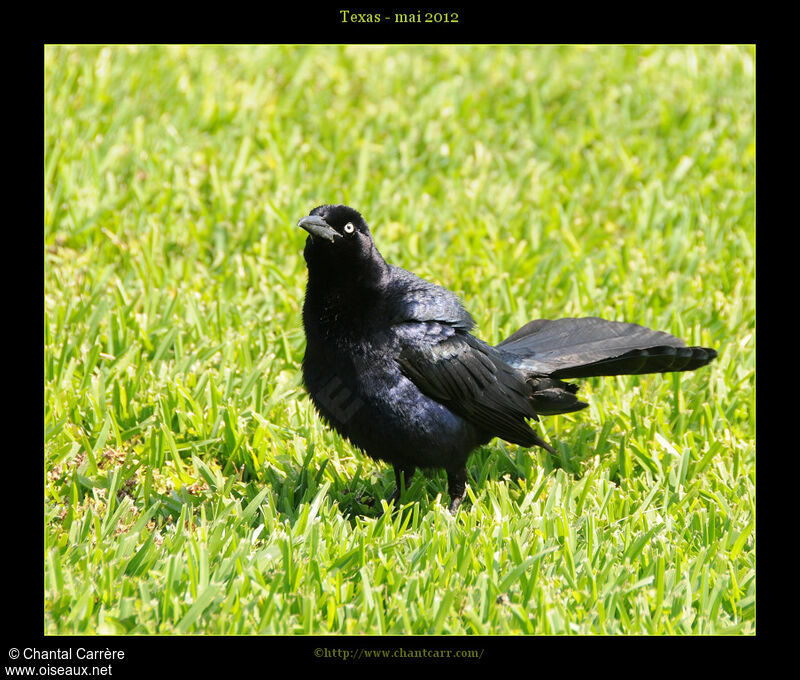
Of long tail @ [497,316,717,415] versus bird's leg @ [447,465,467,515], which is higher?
long tail @ [497,316,717,415]

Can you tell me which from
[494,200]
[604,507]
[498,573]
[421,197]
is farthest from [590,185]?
[498,573]

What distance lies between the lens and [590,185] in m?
8.25

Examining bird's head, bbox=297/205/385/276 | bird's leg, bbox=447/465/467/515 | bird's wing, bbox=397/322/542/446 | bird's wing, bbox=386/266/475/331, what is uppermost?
bird's head, bbox=297/205/385/276

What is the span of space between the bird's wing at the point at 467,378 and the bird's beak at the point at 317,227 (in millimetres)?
566

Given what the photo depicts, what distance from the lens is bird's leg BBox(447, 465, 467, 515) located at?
16.1 feet

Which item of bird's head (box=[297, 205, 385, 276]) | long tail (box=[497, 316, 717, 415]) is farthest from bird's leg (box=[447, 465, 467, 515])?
bird's head (box=[297, 205, 385, 276])

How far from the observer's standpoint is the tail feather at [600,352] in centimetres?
514

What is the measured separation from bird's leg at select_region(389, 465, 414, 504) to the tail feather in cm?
79

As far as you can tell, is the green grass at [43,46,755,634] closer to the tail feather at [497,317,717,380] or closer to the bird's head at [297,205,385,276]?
the tail feather at [497,317,717,380]

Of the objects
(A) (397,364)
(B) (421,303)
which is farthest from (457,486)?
(B) (421,303)

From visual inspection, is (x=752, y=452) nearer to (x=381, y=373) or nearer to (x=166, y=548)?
(x=381, y=373)

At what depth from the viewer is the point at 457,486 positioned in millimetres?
4930

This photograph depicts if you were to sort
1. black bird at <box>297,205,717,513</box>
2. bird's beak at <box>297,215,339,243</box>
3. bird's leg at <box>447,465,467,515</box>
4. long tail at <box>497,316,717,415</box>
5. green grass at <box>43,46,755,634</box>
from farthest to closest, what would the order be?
long tail at <box>497,316,717,415</box>, bird's leg at <box>447,465,467,515</box>, black bird at <box>297,205,717,513</box>, bird's beak at <box>297,215,339,243</box>, green grass at <box>43,46,755,634</box>
